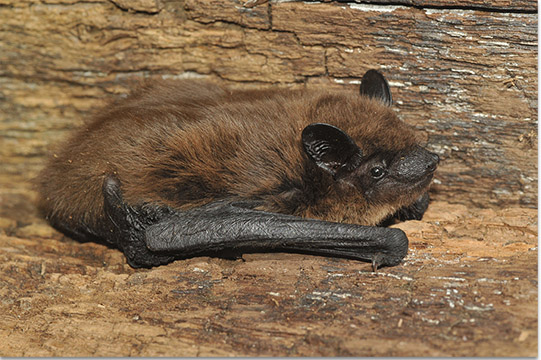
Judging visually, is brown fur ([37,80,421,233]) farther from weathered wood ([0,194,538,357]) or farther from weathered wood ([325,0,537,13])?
weathered wood ([325,0,537,13])

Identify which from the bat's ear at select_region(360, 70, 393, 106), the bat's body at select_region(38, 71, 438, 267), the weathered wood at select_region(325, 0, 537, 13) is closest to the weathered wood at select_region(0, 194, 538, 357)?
the bat's body at select_region(38, 71, 438, 267)

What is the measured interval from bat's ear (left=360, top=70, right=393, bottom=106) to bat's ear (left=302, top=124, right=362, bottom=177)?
0.63m

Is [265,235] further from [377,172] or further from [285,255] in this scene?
[377,172]

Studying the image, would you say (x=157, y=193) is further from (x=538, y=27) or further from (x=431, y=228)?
(x=538, y=27)

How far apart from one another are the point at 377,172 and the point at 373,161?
0.08m

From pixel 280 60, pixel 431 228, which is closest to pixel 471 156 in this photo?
pixel 431 228

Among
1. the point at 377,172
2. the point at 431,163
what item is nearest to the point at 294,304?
the point at 377,172

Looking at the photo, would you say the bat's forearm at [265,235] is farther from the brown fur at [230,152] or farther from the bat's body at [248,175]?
the brown fur at [230,152]

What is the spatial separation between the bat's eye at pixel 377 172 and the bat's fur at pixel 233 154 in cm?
9

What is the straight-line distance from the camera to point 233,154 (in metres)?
3.97

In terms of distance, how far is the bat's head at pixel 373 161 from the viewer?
404 centimetres

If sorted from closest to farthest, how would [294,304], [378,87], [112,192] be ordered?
[294,304] < [112,192] < [378,87]

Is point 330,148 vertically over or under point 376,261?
over

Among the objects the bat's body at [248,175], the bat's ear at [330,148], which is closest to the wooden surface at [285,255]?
the bat's body at [248,175]
